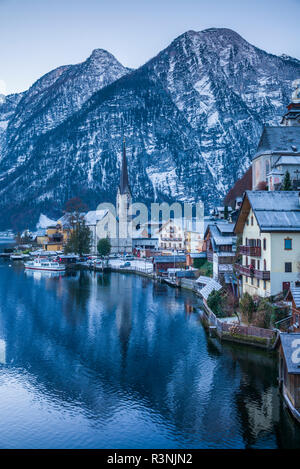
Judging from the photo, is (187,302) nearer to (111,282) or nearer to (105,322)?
(105,322)

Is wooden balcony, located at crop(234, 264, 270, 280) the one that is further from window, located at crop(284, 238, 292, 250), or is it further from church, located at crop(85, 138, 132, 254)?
church, located at crop(85, 138, 132, 254)

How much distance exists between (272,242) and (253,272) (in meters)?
3.88

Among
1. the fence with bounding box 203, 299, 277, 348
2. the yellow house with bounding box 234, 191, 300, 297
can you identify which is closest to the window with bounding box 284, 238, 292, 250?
the yellow house with bounding box 234, 191, 300, 297

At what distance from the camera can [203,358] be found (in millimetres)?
31938

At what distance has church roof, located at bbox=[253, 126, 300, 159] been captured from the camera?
5917cm

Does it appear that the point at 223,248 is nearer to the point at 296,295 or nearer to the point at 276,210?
the point at 276,210

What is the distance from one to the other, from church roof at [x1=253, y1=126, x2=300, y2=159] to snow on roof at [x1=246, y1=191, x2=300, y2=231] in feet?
72.9

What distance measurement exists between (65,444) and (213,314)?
21.7 meters

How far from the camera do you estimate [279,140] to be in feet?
197

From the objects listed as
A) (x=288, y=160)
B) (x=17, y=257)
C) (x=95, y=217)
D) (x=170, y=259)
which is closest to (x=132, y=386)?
(x=288, y=160)

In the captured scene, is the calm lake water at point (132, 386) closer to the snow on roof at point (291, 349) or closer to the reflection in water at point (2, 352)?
the reflection in water at point (2, 352)
